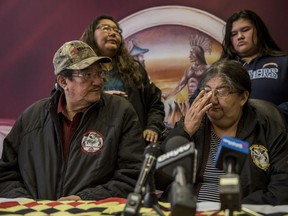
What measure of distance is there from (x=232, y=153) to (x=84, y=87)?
142 centimetres

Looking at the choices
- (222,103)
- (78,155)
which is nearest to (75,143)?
(78,155)

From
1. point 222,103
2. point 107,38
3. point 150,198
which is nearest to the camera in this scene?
point 150,198

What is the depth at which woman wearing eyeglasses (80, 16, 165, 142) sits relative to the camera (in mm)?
3123

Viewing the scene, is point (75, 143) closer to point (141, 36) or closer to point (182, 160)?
point (182, 160)

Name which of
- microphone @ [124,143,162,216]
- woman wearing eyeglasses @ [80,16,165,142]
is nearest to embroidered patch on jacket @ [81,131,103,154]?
woman wearing eyeglasses @ [80,16,165,142]

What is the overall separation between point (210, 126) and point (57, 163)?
84 centimetres

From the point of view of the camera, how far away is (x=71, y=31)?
4.01 metres

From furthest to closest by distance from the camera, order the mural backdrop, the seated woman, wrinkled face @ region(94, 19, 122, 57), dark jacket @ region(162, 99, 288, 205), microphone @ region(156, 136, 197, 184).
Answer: the mural backdrop < wrinkled face @ region(94, 19, 122, 57) < the seated woman < dark jacket @ region(162, 99, 288, 205) < microphone @ region(156, 136, 197, 184)

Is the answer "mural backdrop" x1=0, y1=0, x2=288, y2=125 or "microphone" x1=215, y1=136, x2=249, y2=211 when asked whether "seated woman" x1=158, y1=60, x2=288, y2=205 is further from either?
"mural backdrop" x1=0, y1=0, x2=288, y2=125

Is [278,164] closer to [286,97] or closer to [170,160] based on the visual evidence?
[286,97]

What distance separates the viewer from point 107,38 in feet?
10.7

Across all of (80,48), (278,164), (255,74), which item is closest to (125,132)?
(80,48)

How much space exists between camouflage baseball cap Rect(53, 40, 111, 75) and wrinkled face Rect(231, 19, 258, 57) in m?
1.09

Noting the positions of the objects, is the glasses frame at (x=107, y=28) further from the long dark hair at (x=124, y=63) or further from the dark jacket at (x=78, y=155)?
the dark jacket at (x=78, y=155)
